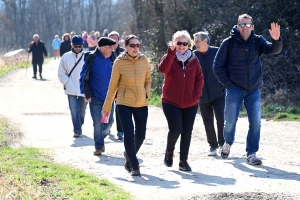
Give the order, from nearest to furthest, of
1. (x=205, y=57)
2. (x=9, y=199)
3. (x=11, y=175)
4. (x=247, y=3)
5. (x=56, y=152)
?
1. (x=9, y=199)
2. (x=11, y=175)
3. (x=205, y=57)
4. (x=56, y=152)
5. (x=247, y=3)

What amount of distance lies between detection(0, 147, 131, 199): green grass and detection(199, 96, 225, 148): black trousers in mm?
2294

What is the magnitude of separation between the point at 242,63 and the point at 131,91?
1.64 meters

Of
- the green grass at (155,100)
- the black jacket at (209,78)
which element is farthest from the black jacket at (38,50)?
the black jacket at (209,78)

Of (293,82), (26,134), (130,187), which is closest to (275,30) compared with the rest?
(130,187)

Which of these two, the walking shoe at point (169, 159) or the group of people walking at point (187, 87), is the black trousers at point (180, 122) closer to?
the group of people walking at point (187, 87)

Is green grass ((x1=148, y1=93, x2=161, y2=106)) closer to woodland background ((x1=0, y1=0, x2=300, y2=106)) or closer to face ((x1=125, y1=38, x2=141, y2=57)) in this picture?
woodland background ((x1=0, y1=0, x2=300, y2=106))

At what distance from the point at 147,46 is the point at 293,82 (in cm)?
680

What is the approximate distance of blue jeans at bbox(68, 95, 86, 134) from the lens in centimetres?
1291

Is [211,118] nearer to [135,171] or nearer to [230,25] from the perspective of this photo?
[135,171]

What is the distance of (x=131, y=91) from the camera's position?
28.2 ft

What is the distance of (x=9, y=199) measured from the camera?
7.18 metres

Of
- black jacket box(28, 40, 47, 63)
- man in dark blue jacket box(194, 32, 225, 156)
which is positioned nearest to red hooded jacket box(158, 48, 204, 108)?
man in dark blue jacket box(194, 32, 225, 156)

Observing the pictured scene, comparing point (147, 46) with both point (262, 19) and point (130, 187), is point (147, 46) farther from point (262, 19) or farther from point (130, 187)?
point (130, 187)

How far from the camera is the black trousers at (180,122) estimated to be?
8.67 m
